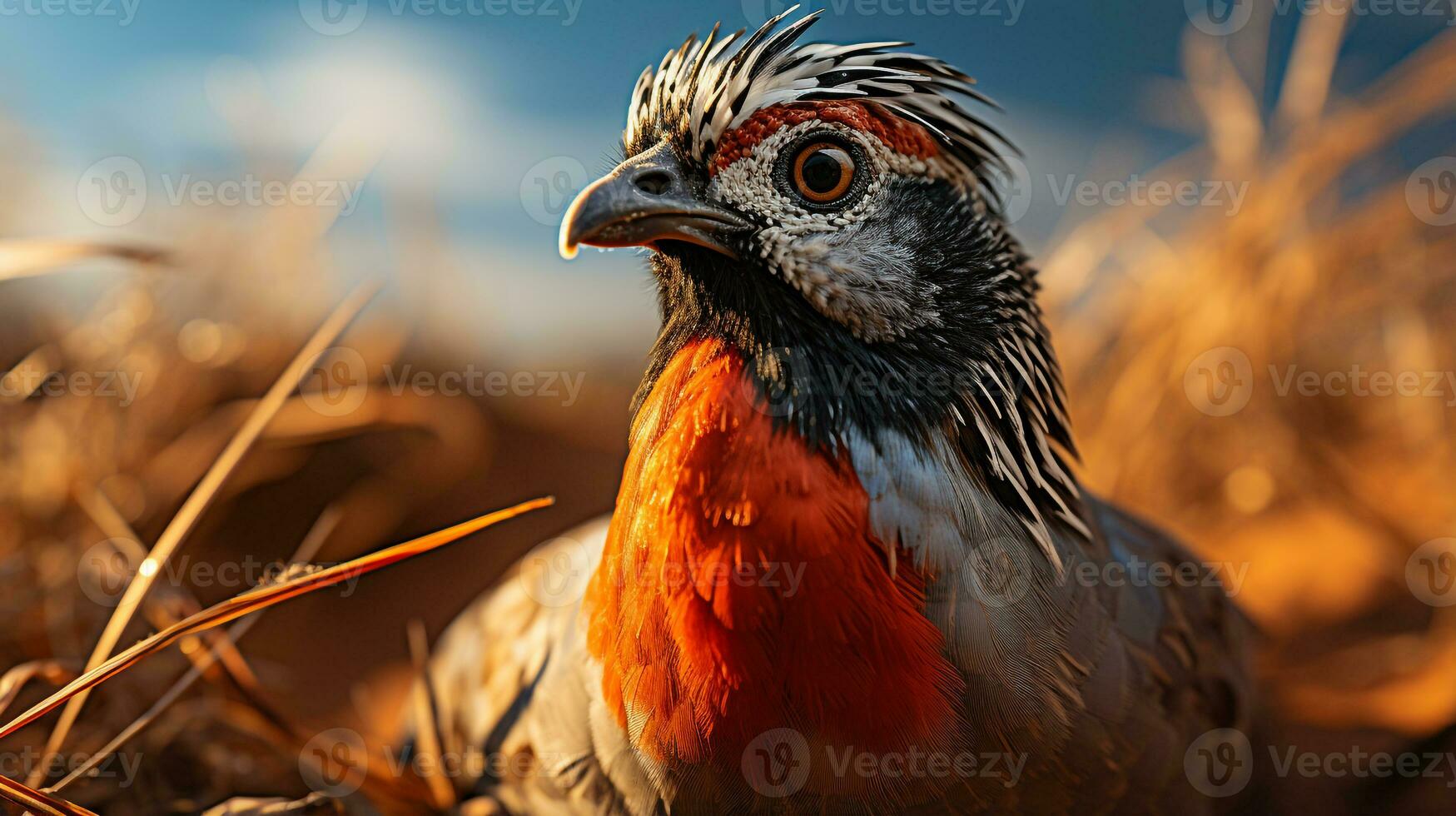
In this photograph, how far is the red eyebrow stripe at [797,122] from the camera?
1806mm

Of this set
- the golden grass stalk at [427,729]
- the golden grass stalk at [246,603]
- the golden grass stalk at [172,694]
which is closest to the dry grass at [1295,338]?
the golden grass stalk at [427,729]

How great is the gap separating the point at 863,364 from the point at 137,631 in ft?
7.76

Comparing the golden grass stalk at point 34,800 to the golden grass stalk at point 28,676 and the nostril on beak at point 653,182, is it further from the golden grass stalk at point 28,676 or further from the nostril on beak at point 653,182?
the nostril on beak at point 653,182

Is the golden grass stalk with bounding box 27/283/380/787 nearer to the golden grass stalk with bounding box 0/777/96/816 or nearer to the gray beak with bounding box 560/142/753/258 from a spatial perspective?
the golden grass stalk with bounding box 0/777/96/816

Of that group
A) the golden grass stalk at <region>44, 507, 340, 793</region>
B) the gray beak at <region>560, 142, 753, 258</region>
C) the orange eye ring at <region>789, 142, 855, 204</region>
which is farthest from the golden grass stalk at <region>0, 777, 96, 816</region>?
the orange eye ring at <region>789, 142, 855, 204</region>

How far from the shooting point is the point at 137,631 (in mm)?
2656

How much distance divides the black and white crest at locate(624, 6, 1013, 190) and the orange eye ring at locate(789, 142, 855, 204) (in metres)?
0.11

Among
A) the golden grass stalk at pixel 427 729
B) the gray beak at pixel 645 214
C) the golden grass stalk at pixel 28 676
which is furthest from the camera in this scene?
the golden grass stalk at pixel 427 729

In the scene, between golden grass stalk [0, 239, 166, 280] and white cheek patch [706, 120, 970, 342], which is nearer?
white cheek patch [706, 120, 970, 342]

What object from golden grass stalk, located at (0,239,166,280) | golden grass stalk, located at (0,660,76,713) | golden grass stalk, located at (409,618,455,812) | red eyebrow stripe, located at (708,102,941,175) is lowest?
golden grass stalk, located at (409,618,455,812)

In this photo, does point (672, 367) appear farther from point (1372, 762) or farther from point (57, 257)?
point (1372, 762)

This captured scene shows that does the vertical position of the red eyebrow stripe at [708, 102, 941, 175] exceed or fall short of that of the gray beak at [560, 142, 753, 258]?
it exceeds it

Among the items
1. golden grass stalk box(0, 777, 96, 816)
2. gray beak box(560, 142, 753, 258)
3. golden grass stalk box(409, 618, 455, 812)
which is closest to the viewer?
golden grass stalk box(0, 777, 96, 816)

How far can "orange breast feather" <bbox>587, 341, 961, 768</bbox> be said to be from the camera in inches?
63.8
